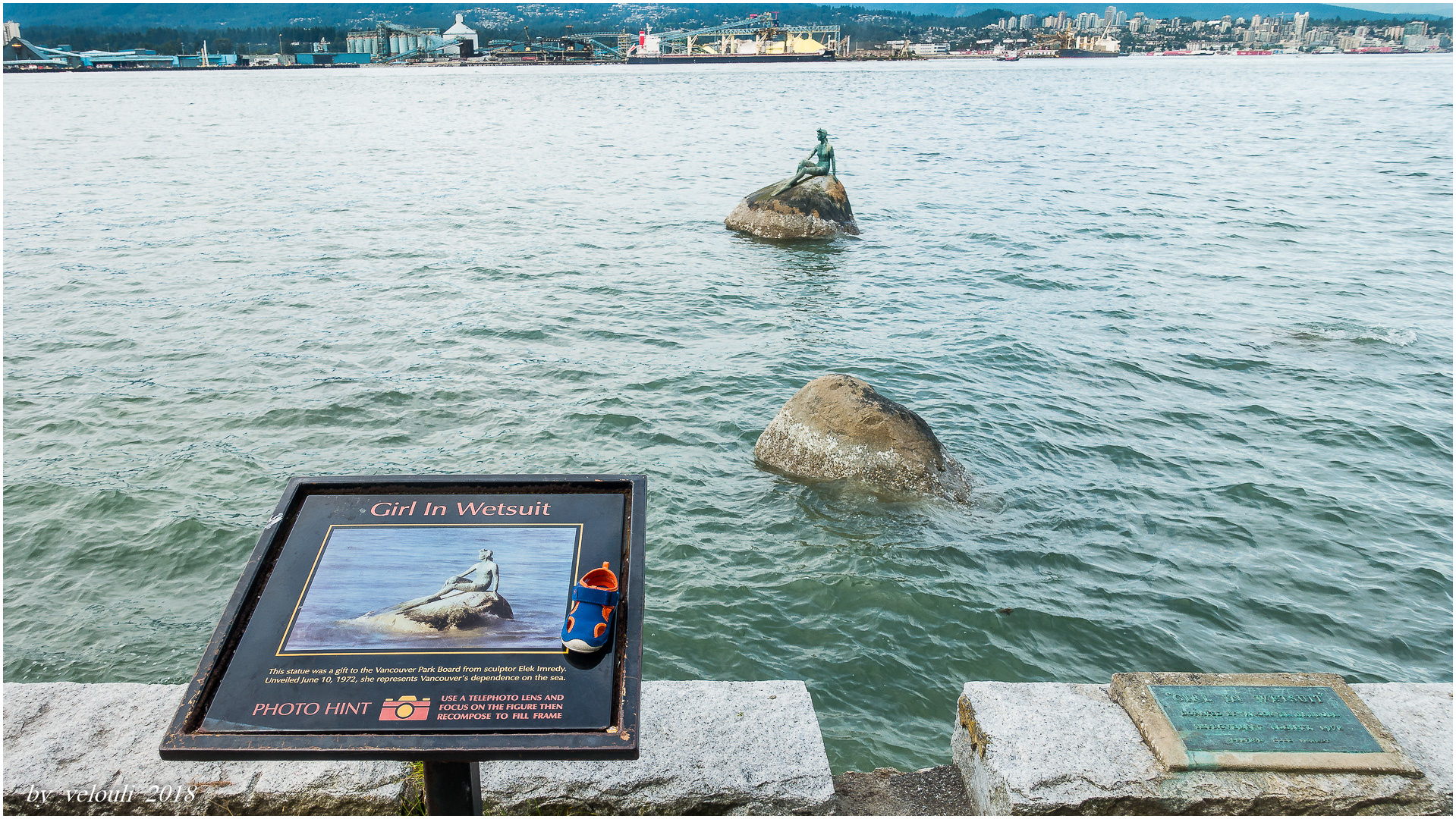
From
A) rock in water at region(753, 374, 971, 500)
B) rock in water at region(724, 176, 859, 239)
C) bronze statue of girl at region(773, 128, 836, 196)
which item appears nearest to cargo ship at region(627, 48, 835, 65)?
bronze statue of girl at region(773, 128, 836, 196)

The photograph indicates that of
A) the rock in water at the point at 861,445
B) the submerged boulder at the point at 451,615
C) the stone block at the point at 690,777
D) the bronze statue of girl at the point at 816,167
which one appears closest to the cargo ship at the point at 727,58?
the bronze statue of girl at the point at 816,167

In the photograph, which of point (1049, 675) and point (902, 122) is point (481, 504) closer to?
point (1049, 675)

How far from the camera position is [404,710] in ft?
8.48

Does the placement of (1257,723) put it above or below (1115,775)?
above

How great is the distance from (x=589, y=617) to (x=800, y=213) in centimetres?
1625

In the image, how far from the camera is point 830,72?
405 ft

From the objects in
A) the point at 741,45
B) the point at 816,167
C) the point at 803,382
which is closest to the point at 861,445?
the point at 803,382

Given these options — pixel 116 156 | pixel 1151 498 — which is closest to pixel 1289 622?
pixel 1151 498

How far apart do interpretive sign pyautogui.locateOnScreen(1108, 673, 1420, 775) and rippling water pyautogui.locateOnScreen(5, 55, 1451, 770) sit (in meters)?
1.54

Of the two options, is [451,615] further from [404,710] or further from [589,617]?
[589,617]

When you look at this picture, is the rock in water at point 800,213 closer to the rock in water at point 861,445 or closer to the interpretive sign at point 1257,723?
the rock in water at point 861,445

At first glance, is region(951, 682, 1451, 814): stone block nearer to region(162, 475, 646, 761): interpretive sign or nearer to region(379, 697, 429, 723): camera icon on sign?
region(162, 475, 646, 761): interpretive sign

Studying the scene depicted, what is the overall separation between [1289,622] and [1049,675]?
2.04 metres

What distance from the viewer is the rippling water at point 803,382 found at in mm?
6062
